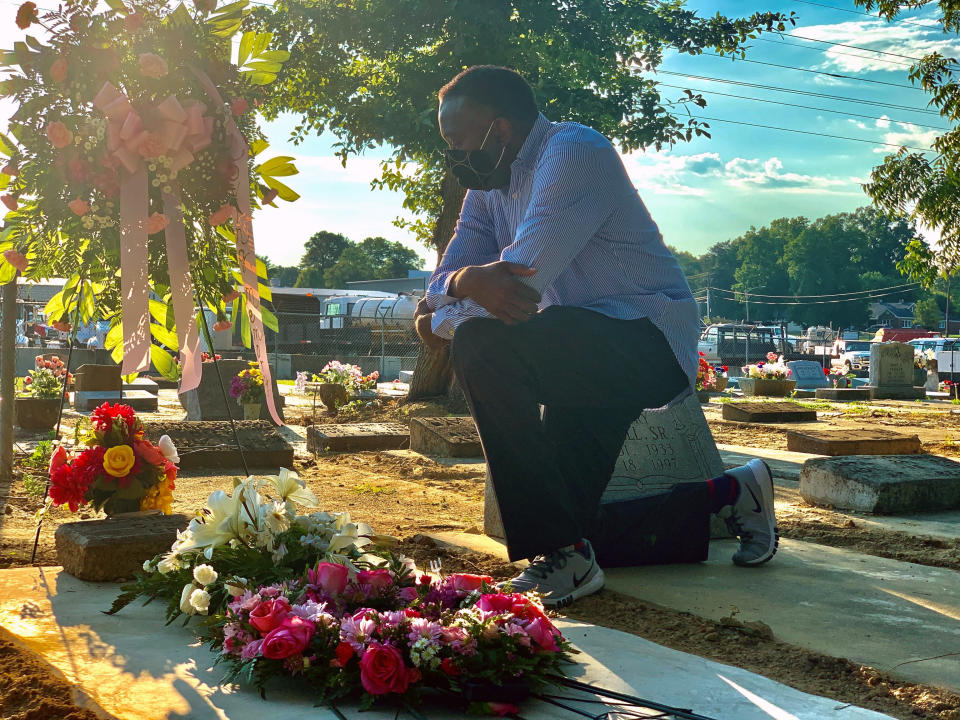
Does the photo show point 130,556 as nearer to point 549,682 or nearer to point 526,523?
point 526,523

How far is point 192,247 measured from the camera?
3.72 metres

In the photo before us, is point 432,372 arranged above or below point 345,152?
below

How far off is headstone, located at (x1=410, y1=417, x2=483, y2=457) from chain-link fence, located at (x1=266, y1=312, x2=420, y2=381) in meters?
11.8

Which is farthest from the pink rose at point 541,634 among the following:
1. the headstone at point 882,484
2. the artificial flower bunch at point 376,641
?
the headstone at point 882,484

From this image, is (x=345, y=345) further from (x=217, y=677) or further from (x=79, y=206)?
(x=217, y=677)

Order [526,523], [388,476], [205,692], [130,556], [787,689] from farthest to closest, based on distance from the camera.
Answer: [388,476] < [130,556] < [526,523] < [787,689] < [205,692]

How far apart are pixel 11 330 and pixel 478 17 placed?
9.08m

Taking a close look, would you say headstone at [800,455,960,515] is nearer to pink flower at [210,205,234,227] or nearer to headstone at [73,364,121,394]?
pink flower at [210,205,234,227]

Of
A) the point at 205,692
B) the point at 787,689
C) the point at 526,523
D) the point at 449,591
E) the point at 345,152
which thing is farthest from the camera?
the point at 345,152

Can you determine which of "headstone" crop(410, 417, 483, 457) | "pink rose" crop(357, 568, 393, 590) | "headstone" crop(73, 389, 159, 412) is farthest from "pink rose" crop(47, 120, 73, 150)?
"headstone" crop(73, 389, 159, 412)

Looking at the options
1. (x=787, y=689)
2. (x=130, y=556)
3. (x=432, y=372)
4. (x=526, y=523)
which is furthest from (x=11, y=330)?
(x=432, y=372)

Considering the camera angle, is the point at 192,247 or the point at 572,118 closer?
the point at 192,247

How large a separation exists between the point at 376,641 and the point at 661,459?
2.28 m

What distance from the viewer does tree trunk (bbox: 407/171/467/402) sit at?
43.8 ft
